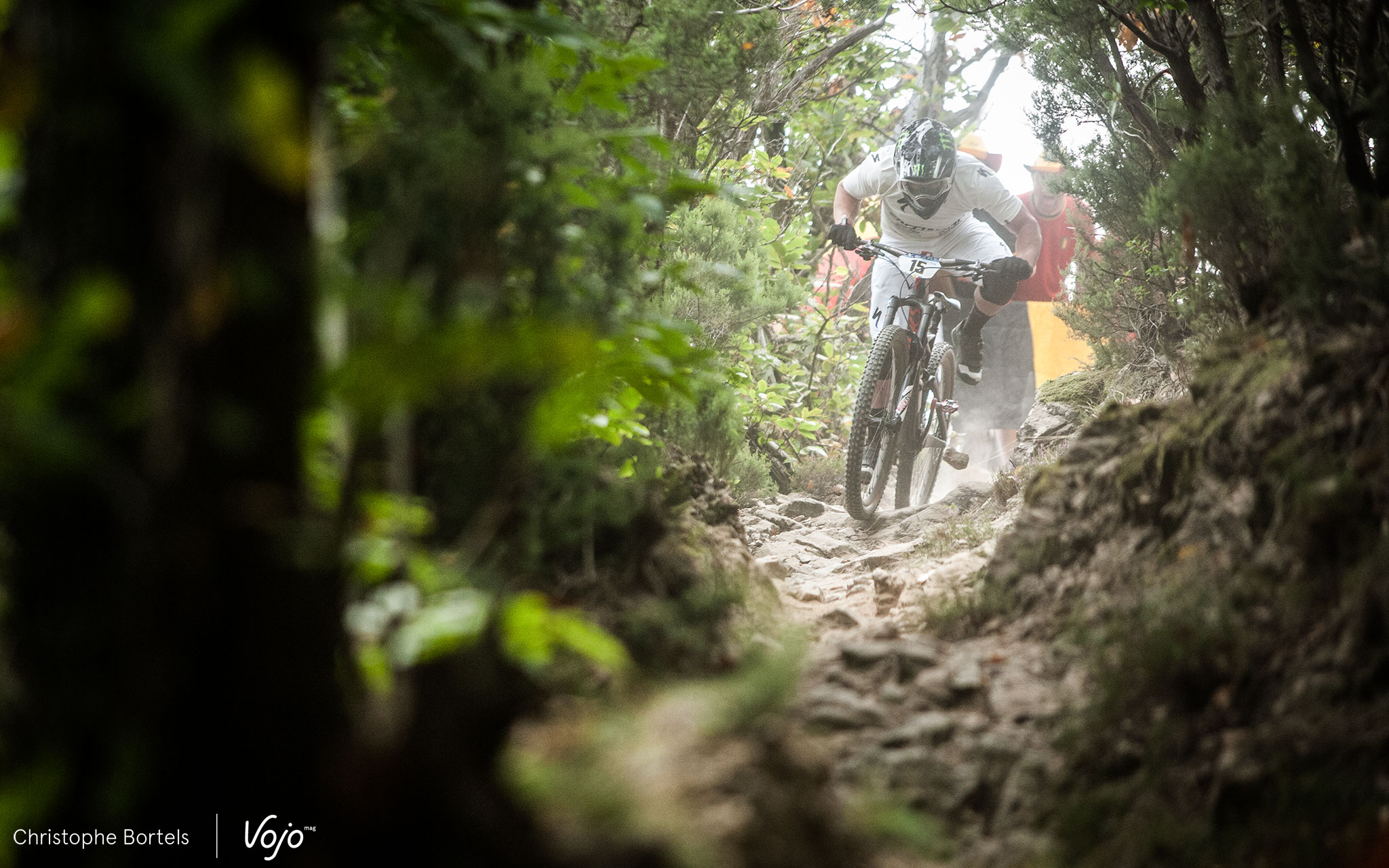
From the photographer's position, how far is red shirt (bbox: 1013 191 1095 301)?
32.5ft

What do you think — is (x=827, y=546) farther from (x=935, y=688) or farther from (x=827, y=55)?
(x=827, y=55)

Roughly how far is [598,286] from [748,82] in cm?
348

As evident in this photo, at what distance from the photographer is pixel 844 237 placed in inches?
242

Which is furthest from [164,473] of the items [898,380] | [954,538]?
[898,380]

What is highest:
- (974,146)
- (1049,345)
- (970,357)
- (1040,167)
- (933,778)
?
(974,146)

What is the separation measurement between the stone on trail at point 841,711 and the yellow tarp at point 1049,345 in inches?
381

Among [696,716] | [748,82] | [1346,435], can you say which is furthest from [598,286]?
[748,82]

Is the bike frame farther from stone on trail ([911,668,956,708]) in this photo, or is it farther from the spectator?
the spectator

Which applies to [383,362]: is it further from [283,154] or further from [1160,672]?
[1160,672]

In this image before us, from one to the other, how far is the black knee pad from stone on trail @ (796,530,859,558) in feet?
7.26

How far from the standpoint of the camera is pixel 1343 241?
2.26m

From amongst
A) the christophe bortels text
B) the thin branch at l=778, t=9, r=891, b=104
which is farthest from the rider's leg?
the christophe bortels text

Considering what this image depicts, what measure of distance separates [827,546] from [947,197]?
11.3 ft

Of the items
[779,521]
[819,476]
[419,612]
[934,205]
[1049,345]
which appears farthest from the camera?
[1049,345]
